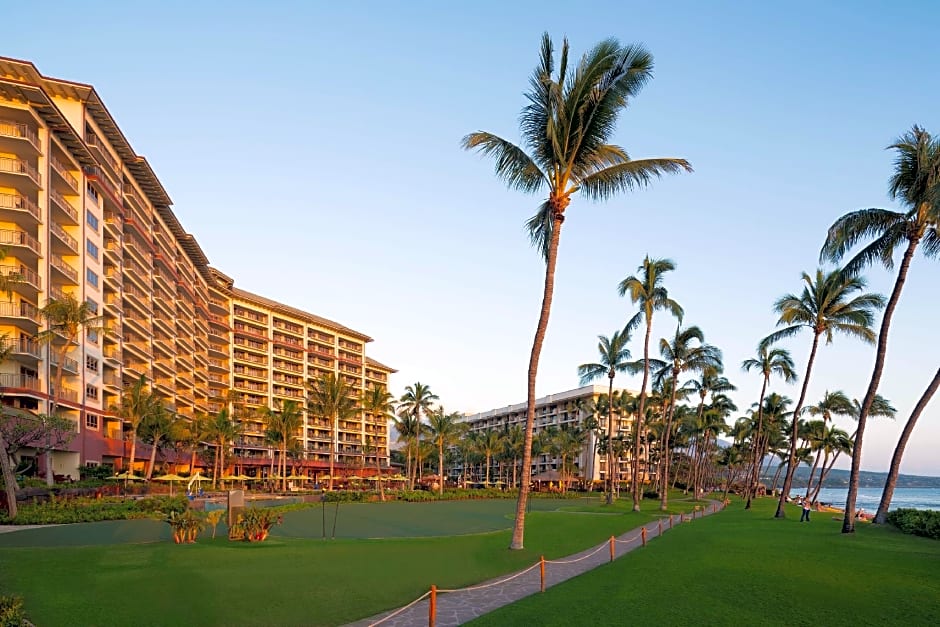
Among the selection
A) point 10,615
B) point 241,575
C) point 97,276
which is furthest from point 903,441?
point 97,276

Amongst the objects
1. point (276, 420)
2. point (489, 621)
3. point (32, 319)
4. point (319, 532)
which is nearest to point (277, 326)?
point (276, 420)

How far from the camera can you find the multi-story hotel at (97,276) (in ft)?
150

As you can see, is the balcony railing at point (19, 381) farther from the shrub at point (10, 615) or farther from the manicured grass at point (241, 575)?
the shrub at point (10, 615)

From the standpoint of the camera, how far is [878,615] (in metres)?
11.6

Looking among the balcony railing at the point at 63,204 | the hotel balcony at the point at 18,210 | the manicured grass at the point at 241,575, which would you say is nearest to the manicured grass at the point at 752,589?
the manicured grass at the point at 241,575

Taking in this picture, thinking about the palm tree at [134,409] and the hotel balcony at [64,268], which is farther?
the palm tree at [134,409]

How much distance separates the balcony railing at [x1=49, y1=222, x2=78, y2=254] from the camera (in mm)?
49031

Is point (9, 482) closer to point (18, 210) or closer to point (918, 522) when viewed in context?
point (18, 210)

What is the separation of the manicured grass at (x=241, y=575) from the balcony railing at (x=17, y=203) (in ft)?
92.3

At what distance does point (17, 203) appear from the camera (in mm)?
45469

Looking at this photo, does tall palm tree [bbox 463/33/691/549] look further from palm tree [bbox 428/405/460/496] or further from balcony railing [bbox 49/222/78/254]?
palm tree [bbox 428/405/460/496]

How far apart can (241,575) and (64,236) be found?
44705 mm

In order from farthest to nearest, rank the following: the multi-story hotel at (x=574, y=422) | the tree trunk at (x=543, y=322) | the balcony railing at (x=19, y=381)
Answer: the multi-story hotel at (x=574, y=422) < the balcony railing at (x=19, y=381) < the tree trunk at (x=543, y=322)

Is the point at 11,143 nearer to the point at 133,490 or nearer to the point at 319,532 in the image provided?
the point at 133,490
